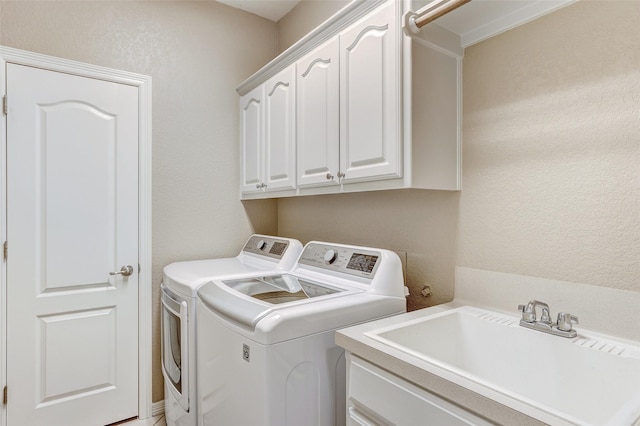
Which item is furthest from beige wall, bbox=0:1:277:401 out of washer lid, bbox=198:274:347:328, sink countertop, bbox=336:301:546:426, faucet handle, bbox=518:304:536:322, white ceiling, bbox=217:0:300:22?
faucet handle, bbox=518:304:536:322

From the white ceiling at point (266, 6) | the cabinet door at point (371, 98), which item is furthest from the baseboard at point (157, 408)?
the white ceiling at point (266, 6)

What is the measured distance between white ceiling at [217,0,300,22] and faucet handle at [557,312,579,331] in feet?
8.12

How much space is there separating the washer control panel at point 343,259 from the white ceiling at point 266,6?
177 cm

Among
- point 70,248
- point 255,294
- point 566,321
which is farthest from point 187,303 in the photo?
point 566,321

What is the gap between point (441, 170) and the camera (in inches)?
59.1

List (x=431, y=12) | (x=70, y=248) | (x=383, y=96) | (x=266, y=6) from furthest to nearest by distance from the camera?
(x=266, y=6) → (x=70, y=248) → (x=383, y=96) → (x=431, y=12)

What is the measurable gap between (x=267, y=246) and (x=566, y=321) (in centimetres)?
162

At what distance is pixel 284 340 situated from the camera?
46.4 inches

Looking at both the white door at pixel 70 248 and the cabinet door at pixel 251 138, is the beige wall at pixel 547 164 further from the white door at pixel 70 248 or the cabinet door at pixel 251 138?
the white door at pixel 70 248

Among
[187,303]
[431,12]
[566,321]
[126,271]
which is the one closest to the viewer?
[566,321]

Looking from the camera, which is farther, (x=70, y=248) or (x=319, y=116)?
(x=70, y=248)

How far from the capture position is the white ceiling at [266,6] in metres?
2.54

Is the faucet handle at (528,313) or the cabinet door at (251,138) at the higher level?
the cabinet door at (251,138)

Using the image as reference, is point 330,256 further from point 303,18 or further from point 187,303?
point 303,18
